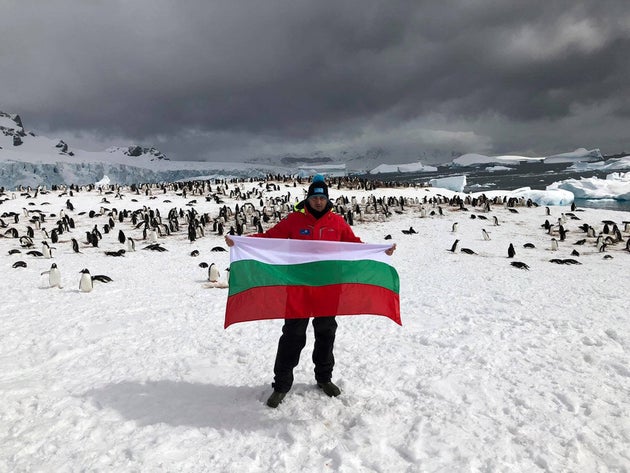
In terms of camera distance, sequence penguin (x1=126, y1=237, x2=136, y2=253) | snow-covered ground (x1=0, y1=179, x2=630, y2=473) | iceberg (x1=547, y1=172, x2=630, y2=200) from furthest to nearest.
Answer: iceberg (x1=547, y1=172, x2=630, y2=200), penguin (x1=126, y1=237, x2=136, y2=253), snow-covered ground (x1=0, y1=179, x2=630, y2=473)

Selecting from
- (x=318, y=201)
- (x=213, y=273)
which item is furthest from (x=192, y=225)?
(x=318, y=201)

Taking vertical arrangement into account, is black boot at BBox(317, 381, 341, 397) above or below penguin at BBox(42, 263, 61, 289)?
below

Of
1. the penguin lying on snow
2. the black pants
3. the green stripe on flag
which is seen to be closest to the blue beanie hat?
the green stripe on flag

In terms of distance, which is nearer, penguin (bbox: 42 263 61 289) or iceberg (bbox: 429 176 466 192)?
penguin (bbox: 42 263 61 289)

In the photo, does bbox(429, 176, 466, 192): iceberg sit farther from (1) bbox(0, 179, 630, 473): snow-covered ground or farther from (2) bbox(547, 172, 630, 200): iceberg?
(1) bbox(0, 179, 630, 473): snow-covered ground

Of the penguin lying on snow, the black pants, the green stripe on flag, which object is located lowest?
the penguin lying on snow

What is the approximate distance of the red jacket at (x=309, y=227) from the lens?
14.8 feet

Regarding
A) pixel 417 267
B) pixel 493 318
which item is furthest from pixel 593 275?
pixel 493 318

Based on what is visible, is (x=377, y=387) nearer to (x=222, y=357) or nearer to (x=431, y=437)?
(x=431, y=437)

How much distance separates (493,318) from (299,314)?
16.1ft

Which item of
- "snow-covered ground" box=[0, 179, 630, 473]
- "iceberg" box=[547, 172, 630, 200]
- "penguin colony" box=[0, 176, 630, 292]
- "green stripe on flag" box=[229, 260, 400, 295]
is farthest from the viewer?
"iceberg" box=[547, 172, 630, 200]

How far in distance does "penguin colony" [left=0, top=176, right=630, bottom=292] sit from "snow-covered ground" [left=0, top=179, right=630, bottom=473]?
348 centimetres

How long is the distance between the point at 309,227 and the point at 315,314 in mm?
974

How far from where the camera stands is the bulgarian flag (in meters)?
4.31
